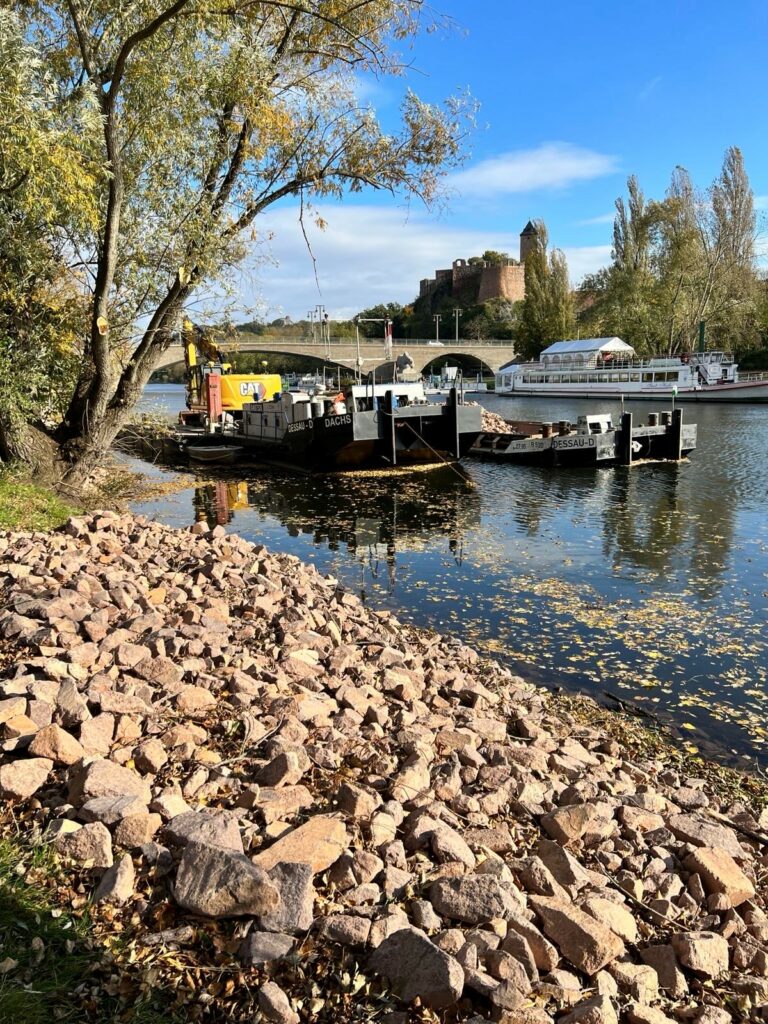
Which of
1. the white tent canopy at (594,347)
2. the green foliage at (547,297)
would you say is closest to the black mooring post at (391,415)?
the white tent canopy at (594,347)

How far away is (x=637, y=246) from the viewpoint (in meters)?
72.9

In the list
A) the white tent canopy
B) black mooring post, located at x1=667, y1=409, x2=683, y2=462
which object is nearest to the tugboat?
black mooring post, located at x1=667, y1=409, x2=683, y2=462

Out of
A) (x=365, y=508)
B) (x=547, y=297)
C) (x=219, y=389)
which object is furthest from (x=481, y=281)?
(x=365, y=508)

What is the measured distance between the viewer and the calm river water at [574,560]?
26.0ft

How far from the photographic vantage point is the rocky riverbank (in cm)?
280

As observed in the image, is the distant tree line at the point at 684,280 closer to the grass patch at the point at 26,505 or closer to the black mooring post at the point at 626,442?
the black mooring post at the point at 626,442

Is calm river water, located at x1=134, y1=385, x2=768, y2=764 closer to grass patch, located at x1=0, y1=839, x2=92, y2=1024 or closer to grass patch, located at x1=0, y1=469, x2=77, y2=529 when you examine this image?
grass patch, located at x1=0, y1=469, x2=77, y2=529

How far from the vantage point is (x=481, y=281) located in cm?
13812

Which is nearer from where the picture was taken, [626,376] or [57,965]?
[57,965]

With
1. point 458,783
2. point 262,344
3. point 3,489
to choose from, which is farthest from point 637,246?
point 458,783

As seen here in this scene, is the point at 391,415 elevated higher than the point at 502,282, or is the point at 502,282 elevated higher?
the point at 502,282

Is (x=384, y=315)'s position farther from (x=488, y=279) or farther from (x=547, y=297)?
(x=547, y=297)

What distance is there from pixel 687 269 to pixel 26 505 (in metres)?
70.2

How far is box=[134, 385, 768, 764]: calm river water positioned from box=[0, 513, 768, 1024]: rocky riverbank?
1.84 m
